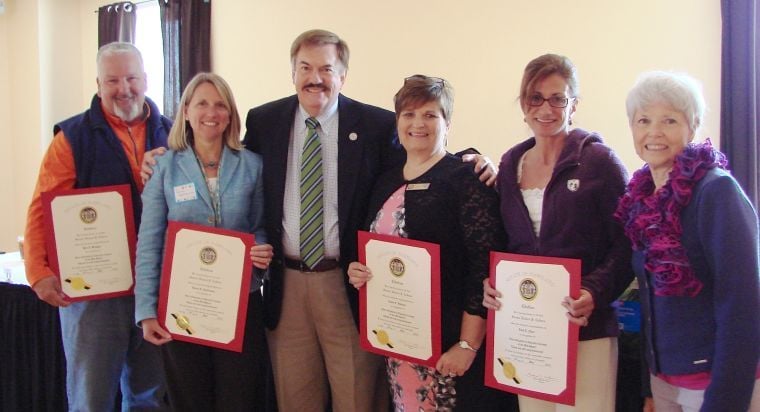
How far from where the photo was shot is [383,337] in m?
1.73

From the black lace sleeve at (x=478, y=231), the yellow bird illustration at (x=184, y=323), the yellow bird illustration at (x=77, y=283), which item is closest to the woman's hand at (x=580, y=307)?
the black lace sleeve at (x=478, y=231)

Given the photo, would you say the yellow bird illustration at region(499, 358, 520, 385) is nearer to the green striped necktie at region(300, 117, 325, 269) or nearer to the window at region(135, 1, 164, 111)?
the green striped necktie at region(300, 117, 325, 269)

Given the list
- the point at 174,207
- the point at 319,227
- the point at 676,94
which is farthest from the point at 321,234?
the point at 676,94

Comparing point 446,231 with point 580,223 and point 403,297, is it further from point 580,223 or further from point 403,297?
point 580,223

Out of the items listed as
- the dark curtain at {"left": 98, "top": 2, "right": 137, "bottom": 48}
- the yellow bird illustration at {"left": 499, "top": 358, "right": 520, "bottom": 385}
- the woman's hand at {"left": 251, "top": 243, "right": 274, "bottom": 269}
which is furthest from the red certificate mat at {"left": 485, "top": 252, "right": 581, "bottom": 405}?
the dark curtain at {"left": 98, "top": 2, "right": 137, "bottom": 48}

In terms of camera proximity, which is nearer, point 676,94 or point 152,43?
point 676,94

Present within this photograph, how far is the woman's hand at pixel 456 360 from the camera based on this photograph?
1636 mm

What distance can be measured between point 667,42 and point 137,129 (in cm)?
318

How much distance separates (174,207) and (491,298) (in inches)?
42.2

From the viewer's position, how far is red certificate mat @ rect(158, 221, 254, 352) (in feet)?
5.99

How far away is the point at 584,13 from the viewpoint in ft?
12.4

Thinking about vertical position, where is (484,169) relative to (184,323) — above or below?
above

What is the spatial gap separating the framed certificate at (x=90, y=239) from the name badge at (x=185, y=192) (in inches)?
11.4

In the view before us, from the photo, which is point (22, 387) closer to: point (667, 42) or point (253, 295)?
point (253, 295)
